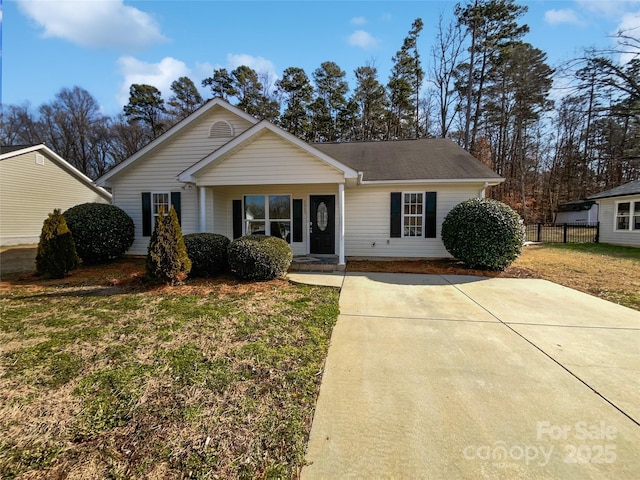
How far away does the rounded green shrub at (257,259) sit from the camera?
6598 mm

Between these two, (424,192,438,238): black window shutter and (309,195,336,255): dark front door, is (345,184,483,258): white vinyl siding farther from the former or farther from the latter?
(309,195,336,255): dark front door

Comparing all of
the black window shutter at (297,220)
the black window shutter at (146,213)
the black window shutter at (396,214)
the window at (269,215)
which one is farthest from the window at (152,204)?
the black window shutter at (396,214)

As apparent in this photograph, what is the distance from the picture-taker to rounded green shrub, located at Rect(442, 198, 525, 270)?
7.47 metres

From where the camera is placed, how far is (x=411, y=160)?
35.2 feet

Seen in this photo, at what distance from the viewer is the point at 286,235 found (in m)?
9.99

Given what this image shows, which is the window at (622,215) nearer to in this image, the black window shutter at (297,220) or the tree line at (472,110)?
the tree line at (472,110)

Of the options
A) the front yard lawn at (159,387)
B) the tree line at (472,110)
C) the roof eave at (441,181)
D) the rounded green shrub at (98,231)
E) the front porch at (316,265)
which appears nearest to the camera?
the front yard lawn at (159,387)

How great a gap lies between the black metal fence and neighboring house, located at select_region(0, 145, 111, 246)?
28.1 metres

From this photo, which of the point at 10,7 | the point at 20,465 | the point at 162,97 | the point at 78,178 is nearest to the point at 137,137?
the point at 162,97

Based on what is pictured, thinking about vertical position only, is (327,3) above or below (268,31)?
above

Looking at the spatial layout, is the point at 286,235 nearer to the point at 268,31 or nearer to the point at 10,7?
the point at 268,31

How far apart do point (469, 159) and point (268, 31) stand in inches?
311

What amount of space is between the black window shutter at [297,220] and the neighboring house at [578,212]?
24217mm

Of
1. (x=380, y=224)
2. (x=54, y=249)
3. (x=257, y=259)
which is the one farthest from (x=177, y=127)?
(x=380, y=224)
